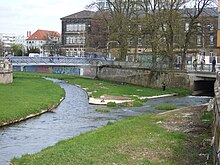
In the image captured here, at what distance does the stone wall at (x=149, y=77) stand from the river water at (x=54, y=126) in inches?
669

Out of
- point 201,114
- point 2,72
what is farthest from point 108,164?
point 2,72

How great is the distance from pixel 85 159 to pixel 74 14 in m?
146

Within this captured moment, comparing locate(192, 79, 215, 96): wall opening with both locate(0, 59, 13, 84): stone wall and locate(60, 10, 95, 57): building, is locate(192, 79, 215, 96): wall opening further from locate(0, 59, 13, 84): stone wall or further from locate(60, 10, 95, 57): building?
locate(60, 10, 95, 57): building

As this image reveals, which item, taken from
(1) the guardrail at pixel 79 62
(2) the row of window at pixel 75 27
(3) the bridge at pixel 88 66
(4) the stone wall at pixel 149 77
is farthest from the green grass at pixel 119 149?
(2) the row of window at pixel 75 27

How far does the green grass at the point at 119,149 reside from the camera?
57.8 ft

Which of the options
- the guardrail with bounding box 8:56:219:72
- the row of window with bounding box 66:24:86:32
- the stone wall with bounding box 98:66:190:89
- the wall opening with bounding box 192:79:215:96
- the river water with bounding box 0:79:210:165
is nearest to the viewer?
the river water with bounding box 0:79:210:165

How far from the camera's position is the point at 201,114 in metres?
32.5

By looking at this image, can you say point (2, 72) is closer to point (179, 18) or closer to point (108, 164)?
point (179, 18)

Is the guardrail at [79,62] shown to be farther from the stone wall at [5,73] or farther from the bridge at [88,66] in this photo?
the stone wall at [5,73]

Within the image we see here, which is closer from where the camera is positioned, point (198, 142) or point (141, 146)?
point (141, 146)

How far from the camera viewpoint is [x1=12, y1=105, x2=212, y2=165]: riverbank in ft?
58.5

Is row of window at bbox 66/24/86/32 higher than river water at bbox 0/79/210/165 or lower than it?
higher

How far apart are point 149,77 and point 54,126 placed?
127ft

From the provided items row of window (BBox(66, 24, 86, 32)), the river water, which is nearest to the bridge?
the river water
